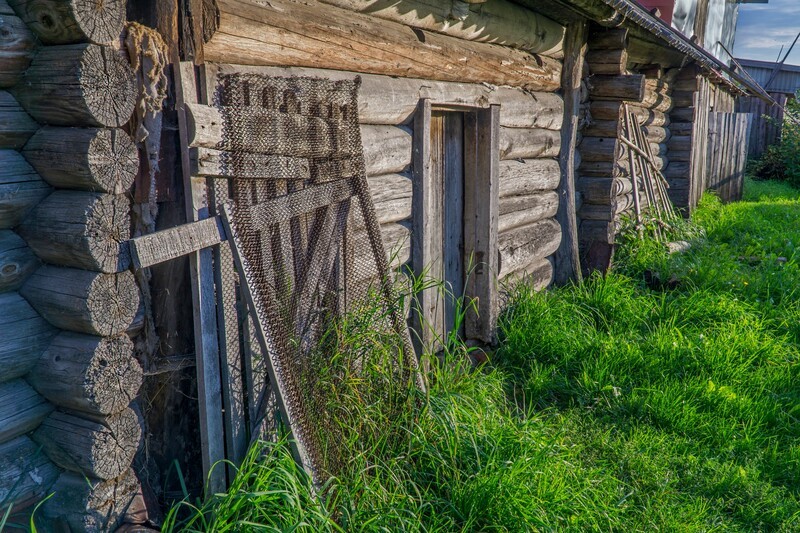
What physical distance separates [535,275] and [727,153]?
9019 mm

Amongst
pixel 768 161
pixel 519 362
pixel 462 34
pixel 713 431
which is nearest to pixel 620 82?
pixel 462 34

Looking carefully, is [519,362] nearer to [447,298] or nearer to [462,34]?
[447,298]

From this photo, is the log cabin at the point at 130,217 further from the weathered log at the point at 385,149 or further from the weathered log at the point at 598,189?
the weathered log at the point at 598,189

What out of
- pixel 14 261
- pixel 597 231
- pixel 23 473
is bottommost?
pixel 23 473

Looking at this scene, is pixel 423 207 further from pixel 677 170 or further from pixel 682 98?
pixel 682 98

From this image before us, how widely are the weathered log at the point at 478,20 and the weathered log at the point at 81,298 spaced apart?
5.72 ft

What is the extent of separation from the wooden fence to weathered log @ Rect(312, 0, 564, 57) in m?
7.85

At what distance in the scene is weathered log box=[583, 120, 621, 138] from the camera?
689cm

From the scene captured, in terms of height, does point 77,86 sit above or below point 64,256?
above

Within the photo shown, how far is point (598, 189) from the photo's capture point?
692 cm

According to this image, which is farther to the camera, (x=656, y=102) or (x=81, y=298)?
(x=656, y=102)

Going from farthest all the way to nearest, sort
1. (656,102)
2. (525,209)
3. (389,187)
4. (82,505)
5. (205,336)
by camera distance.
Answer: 1. (656,102)
2. (525,209)
3. (389,187)
4. (205,336)
5. (82,505)

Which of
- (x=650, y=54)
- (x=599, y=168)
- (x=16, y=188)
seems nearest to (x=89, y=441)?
(x=16, y=188)

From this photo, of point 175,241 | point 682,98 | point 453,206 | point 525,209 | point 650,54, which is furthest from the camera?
point 682,98
